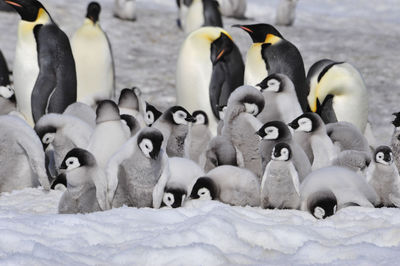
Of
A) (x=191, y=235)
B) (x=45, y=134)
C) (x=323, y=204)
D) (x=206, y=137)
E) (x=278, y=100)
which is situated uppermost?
(x=191, y=235)

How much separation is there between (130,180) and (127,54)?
33.6 ft

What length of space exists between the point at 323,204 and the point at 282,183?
1.18ft

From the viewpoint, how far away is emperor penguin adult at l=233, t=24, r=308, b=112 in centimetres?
715

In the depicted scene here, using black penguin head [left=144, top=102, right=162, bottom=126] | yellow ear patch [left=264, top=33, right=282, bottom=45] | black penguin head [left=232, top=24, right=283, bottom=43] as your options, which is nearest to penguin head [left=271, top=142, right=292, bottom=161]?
black penguin head [left=144, top=102, right=162, bottom=126]

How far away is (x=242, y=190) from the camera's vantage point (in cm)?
447

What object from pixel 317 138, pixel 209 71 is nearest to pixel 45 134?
pixel 317 138

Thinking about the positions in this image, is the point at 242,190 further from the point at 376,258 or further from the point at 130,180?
the point at 376,258

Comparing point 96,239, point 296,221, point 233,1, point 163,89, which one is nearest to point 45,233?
point 96,239

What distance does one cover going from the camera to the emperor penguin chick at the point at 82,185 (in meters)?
4.17

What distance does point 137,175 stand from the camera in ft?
14.0

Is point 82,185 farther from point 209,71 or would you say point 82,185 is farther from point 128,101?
point 209,71

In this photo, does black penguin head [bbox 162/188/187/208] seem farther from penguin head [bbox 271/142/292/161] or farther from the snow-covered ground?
penguin head [bbox 271/142/292/161]

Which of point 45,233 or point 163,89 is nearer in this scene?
point 45,233

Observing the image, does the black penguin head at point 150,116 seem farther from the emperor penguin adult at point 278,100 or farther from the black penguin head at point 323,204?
the black penguin head at point 323,204
